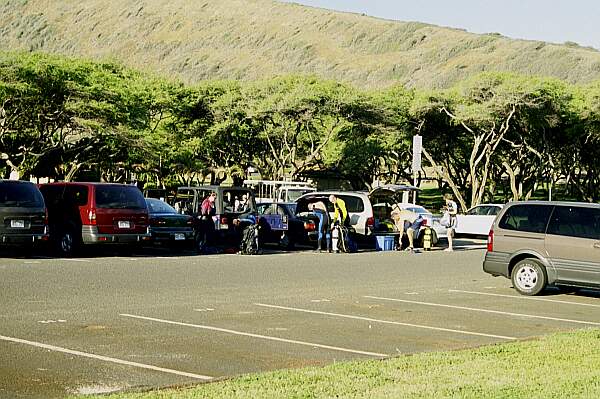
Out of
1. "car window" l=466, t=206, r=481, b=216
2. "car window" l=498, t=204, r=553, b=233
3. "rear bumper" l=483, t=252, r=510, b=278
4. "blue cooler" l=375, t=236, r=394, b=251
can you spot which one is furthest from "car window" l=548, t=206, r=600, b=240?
"car window" l=466, t=206, r=481, b=216

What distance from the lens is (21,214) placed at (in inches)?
842

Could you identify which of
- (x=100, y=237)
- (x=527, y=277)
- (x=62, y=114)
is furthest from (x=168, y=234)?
(x=62, y=114)

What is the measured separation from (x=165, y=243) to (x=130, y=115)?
24292 mm

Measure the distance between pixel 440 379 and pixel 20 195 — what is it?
585 inches

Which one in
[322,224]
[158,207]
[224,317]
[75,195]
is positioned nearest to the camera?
[224,317]

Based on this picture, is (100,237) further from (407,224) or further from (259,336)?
(259,336)

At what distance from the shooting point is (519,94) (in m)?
49.8

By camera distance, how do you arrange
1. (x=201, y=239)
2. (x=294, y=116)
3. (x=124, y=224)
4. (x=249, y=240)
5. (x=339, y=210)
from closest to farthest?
1. (x=124, y=224)
2. (x=249, y=240)
3. (x=201, y=239)
4. (x=339, y=210)
5. (x=294, y=116)

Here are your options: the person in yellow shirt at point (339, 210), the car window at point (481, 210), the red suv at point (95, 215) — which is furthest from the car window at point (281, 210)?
the car window at point (481, 210)

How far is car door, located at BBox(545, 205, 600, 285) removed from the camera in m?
16.7

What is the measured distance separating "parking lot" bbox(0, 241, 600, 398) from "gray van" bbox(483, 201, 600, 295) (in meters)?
0.38

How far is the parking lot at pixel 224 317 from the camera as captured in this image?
973cm

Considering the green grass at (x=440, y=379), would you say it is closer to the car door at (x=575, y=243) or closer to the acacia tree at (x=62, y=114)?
the car door at (x=575, y=243)

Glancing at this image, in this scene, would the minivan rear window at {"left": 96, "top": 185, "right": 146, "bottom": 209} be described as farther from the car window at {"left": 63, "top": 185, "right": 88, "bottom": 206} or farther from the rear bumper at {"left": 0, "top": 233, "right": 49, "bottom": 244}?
the rear bumper at {"left": 0, "top": 233, "right": 49, "bottom": 244}
